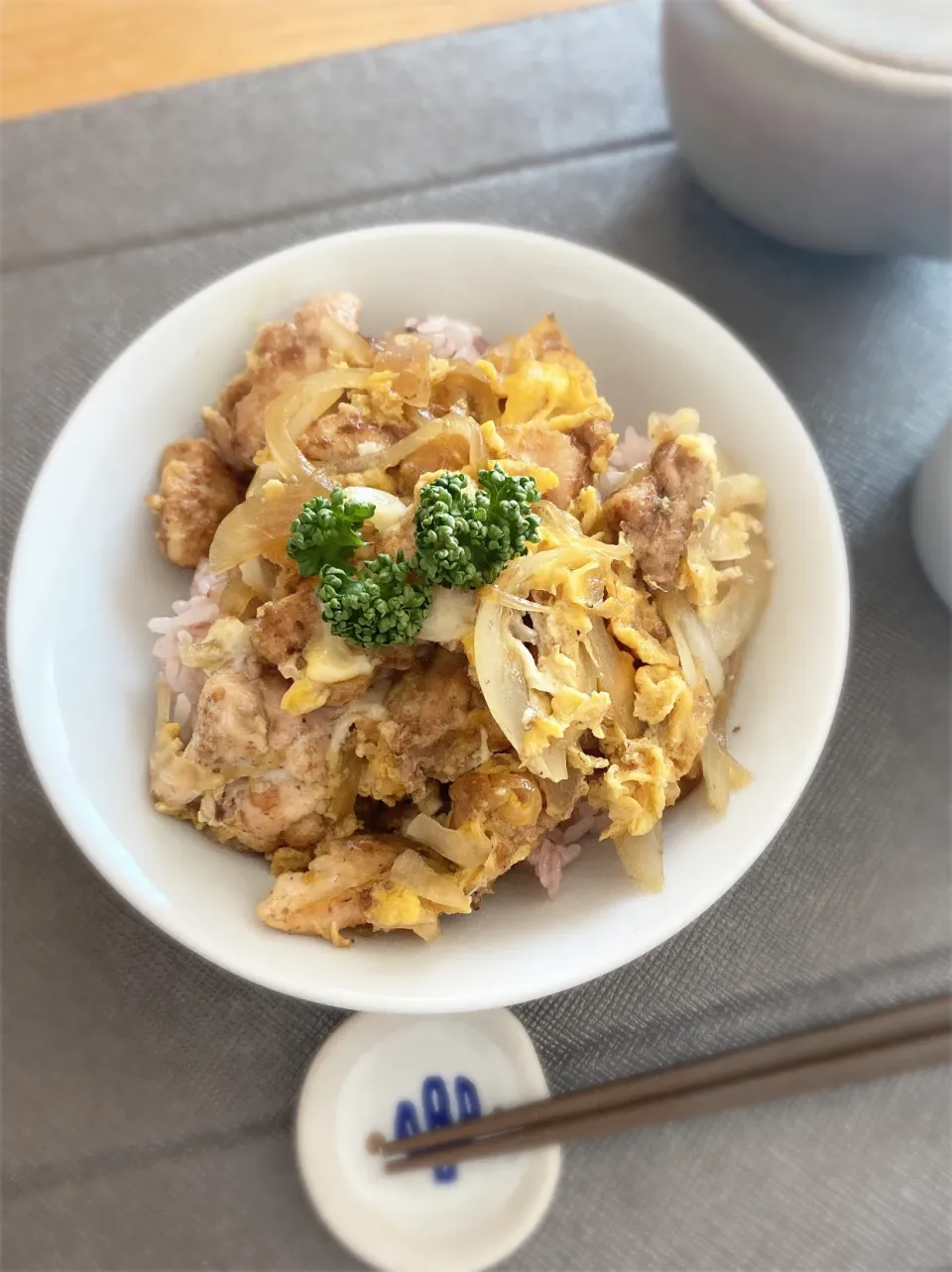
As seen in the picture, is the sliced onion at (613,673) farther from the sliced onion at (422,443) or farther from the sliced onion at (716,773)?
the sliced onion at (422,443)

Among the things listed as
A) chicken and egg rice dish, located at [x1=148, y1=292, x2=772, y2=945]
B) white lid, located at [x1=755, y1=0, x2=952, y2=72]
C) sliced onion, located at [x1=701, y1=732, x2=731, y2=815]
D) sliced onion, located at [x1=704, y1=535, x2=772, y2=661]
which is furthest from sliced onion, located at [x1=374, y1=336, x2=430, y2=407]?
white lid, located at [x1=755, y1=0, x2=952, y2=72]

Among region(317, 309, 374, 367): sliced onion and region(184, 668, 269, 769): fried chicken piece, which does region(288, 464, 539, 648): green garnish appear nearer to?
region(184, 668, 269, 769): fried chicken piece

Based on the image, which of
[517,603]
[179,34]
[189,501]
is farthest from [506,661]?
[179,34]

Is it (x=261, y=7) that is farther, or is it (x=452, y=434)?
(x=261, y=7)

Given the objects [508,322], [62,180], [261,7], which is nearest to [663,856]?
[508,322]

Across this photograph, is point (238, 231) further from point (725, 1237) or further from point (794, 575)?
point (725, 1237)

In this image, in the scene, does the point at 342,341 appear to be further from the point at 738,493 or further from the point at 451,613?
the point at 738,493

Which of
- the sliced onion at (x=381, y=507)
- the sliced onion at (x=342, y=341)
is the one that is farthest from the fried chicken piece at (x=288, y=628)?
the sliced onion at (x=342, y=341)
